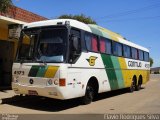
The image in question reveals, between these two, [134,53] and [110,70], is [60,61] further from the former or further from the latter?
[134,53]

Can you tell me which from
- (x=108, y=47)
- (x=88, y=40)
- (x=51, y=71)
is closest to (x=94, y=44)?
(x=88, y=40)

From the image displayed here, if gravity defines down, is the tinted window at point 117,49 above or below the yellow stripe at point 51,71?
above

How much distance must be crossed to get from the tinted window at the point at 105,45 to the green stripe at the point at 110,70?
24 cm

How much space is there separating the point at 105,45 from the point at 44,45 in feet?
14.0

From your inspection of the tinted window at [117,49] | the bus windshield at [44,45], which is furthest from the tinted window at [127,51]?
the bus windshield at [44,45]

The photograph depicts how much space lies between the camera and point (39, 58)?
11984mm

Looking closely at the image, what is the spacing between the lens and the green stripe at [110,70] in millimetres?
15258

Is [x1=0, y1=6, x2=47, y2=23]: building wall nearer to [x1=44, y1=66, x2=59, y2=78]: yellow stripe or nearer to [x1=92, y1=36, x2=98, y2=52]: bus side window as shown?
[x1=92, y1=36, x2=98, y2=52]: bus side window

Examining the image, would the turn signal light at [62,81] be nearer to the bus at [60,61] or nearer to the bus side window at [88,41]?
the bus at [60,61]

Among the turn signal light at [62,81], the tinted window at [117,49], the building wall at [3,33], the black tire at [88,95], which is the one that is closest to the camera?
the turn signal light at [62,81]

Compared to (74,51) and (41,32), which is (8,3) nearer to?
(41,32)

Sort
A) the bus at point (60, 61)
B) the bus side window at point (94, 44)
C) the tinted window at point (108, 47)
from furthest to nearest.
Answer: the tinted window at point (108, 47)
the bus side window at point (94, 44)
the bus at point (60, 61)

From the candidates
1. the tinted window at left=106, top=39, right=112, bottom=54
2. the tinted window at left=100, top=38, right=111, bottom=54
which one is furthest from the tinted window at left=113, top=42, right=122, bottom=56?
the tinted window at left=100, top=38, right=111, bottom=54

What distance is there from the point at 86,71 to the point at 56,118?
129 inches
